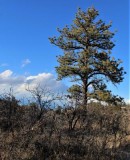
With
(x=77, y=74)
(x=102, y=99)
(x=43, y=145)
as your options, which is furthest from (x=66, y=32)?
(x=43, y=145)

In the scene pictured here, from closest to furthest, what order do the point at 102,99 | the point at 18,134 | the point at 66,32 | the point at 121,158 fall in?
the point at 18,134 < the point at 121,158 < the point at 102,99 < the point at 66,32

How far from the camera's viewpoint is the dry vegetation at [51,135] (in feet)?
39.7

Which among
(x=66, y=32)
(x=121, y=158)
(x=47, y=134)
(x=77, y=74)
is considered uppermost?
(x=66, y=32)

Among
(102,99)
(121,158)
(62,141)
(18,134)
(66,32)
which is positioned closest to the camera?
(18,134)

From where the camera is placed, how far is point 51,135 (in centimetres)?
1378

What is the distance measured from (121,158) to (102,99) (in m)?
18.0

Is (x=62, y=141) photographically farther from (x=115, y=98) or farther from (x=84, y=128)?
(x=115, y=98)

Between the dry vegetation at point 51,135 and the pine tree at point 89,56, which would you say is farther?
the pine tree at point 89,56

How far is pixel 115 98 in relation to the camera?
3369 centimetres

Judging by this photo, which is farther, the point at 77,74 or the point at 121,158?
the point at 77,74

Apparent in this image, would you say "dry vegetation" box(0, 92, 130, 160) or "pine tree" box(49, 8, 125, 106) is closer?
"dry vegetation" box(0, 92, 130, 160)

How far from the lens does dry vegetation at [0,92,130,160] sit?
12116 millimetres

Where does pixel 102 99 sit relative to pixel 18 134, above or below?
above

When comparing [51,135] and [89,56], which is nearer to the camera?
[51,135]
